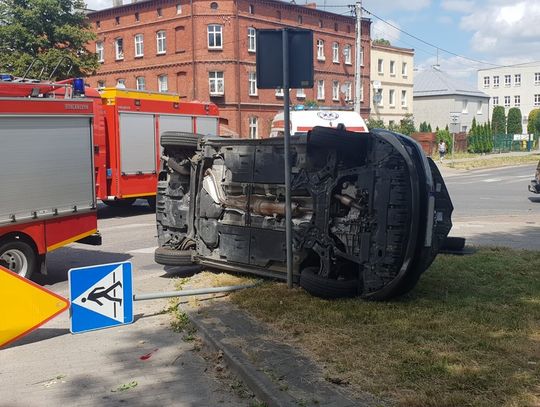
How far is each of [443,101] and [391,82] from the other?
1369cm

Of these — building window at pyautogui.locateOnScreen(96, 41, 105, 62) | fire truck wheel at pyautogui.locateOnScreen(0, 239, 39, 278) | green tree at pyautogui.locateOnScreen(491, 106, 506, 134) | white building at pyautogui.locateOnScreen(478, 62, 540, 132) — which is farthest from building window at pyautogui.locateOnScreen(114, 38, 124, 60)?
white building at pyautogui.locateOnScreen(478, 62, 540, 132)

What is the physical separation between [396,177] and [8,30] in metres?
29.1

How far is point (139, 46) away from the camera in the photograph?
50469 millimetres

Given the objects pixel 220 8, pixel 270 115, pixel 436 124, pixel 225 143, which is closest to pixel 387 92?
pixel 436 124

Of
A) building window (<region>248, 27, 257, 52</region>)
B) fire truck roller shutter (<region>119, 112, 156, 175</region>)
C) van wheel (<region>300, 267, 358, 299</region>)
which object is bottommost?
van wheel (<region>300, 267, 358, 299</region>)

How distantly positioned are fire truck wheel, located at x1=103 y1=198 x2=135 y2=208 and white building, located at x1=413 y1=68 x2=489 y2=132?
204 feet

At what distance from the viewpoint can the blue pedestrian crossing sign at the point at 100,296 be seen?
5.84 meters

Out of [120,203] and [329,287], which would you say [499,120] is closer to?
[120,203]

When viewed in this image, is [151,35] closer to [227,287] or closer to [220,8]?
[220,8]

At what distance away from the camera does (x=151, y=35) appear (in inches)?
1934

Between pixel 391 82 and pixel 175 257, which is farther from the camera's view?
pixel 391 82

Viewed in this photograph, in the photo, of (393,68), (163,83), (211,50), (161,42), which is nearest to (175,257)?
(211,50)

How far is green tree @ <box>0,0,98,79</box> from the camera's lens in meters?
30.1

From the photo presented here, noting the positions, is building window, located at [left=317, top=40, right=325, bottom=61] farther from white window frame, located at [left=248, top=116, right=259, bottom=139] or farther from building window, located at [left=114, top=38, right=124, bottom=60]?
building window, located at [left=114, top=38, right=124, bottom=60]
